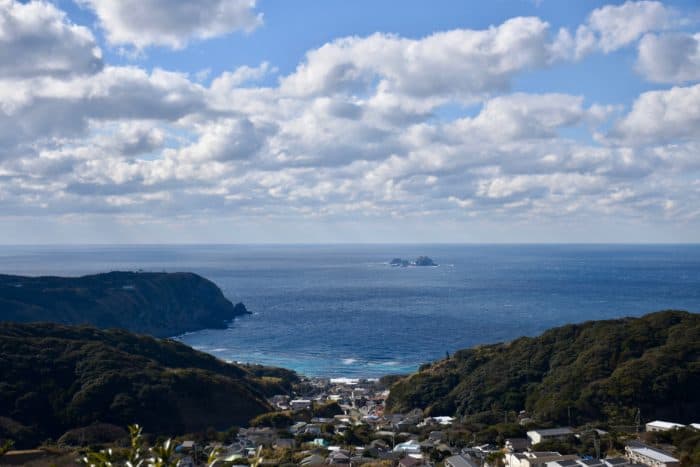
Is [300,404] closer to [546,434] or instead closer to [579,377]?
[579,377]

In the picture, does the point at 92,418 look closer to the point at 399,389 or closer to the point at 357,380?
the point at 399,389

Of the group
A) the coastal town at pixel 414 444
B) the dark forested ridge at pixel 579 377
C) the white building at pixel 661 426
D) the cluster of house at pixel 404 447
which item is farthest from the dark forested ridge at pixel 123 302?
the white building at pixel 661 426

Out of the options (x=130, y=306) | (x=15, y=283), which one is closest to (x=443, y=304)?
(x=130, y=306)

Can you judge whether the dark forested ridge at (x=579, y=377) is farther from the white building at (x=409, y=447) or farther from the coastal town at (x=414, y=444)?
the white building at (x=409, y=447)

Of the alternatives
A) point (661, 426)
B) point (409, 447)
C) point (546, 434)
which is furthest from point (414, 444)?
point (661, 426)

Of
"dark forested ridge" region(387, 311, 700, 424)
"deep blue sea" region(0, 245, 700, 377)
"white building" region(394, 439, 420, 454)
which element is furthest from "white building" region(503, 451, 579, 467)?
"deep blue sea" region(0, 245, 700, 377)
